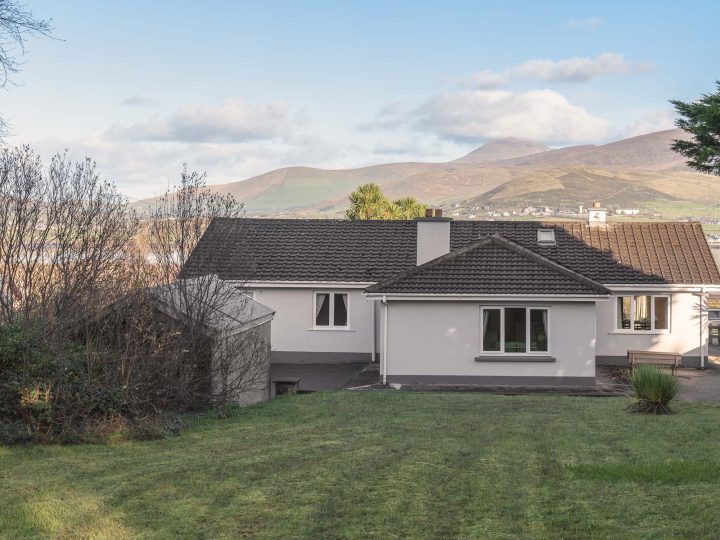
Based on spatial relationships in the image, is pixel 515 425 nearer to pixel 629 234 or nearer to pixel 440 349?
pixel 440 349

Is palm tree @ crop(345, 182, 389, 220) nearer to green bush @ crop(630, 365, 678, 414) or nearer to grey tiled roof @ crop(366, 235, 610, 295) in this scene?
grey tiled roof @ crop(366, 235, 610, 295)

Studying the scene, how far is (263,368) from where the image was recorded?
22031 mm

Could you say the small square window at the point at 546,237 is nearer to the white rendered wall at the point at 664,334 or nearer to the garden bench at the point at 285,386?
the white rendered wall at the point at 664,334

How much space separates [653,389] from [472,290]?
8.98 meters

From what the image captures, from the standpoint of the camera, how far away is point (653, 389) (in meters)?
17.0

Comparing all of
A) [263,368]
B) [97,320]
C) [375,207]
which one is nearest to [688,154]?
[263,368]

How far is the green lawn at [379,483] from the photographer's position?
27.1 ft

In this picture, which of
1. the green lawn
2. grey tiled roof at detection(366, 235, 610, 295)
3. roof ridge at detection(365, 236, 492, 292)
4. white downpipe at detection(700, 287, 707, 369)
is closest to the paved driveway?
white downpipe at detection(700, 287, 707, 369)

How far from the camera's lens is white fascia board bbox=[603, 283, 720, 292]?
30344 mm

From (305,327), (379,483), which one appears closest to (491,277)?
(305,327)

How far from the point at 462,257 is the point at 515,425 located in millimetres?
11946

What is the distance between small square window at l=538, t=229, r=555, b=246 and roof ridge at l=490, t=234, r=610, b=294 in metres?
6.47

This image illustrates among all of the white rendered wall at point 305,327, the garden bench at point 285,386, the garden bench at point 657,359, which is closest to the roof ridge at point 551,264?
the garden bench at point 657,359

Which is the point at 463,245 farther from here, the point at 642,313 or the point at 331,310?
the point at 642,313
